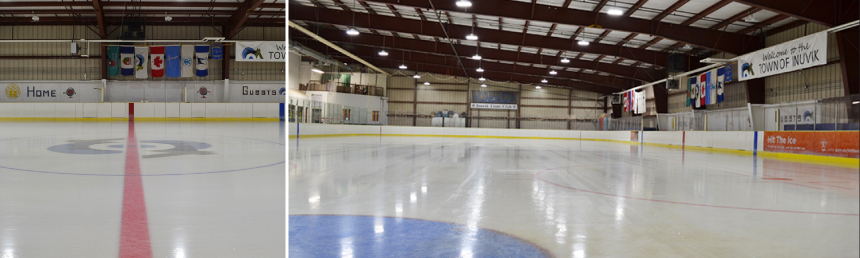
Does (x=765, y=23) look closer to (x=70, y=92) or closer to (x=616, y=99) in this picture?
(x=616, y=99)

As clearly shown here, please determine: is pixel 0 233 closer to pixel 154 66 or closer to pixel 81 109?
pixel 154 66

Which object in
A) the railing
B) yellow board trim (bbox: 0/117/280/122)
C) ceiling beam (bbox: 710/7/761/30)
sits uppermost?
ceiling beam (bbox: 710/7/761/30)

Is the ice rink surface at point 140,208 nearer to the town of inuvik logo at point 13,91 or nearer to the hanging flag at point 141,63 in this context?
the hanging flag at point 141,63

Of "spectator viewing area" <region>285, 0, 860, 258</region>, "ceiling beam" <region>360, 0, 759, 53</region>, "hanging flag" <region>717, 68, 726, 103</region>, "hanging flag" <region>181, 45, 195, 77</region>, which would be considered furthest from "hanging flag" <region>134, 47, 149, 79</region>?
"hanging flag" <region>717, 68, 726, 103</region>

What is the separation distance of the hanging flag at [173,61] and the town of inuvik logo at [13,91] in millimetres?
9183

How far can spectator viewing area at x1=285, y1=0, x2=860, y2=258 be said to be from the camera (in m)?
2.99

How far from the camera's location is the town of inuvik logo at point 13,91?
2656 cm

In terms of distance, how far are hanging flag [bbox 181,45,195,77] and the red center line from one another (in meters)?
20.4

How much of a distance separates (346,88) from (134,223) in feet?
115

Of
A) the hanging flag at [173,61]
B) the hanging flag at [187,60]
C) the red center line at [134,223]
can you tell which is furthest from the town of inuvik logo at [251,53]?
the red center line at [134,223]

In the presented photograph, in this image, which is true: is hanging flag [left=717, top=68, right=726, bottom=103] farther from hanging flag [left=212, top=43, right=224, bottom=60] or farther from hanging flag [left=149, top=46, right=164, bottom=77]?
hanging flag [left=149, top=46, right=164, bottom=77]

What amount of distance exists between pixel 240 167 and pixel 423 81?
128 ft

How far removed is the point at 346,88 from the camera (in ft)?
125

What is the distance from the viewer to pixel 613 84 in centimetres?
3872
